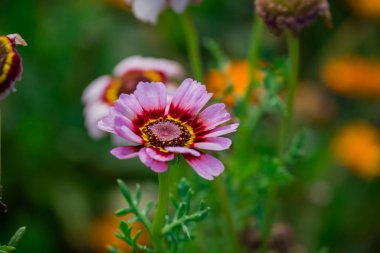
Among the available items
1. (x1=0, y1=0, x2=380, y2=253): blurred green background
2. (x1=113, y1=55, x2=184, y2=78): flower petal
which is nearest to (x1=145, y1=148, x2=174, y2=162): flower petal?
(x1=113, y1=55, x2=184, y2=78): flower petal

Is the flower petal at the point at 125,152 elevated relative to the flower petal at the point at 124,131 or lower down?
lower down

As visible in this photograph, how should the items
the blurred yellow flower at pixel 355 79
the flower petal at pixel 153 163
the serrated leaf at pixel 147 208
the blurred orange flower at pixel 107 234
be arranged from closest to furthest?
the flower petal at pixel 153 163
the serrated leaf at pixel 147 208
the blurred orange flower at pixel 107 234
the blurred yellow flower at pixel 355 79

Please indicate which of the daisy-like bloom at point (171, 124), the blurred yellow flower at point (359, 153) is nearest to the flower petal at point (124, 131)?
the daisy-like bloom at point (171, 124)

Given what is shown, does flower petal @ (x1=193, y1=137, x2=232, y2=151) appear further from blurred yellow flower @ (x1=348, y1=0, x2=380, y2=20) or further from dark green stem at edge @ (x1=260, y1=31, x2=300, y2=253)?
blurred yellow flower @ (x1=348, y1=0, x2=380, y2=20)

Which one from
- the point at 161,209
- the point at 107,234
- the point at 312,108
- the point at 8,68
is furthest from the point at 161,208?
the point at 312,108

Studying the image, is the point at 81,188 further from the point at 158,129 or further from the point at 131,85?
the point at 158,129

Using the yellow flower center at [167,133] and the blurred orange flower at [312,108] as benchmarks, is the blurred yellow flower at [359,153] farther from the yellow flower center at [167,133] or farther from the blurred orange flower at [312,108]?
the yellow flower center at [167,133]

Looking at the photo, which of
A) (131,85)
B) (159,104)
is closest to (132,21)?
(131,85)
